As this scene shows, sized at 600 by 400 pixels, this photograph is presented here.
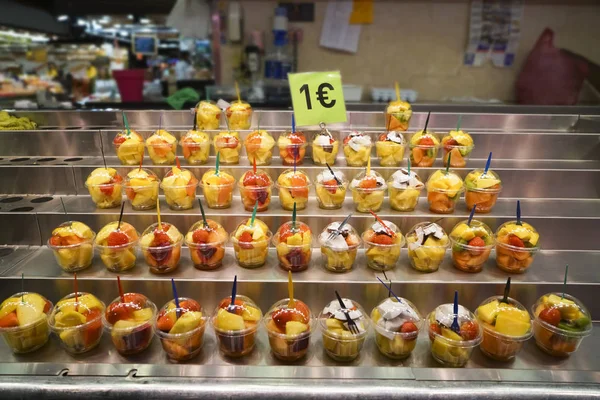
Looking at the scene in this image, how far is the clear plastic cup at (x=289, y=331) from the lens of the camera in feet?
5.03

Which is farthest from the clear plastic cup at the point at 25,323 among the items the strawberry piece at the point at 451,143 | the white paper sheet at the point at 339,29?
the white paper sheet at the point at 339,29

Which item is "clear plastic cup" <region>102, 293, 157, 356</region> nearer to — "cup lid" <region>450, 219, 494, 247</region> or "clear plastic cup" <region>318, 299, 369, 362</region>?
"clear plastic cup" <region>318, 299, 369, 362</region>

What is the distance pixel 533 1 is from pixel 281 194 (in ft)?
12.8

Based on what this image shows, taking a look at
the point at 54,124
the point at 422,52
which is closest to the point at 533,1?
the point at 422,52

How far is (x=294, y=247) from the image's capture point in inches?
73.0

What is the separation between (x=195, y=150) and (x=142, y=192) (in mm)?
426

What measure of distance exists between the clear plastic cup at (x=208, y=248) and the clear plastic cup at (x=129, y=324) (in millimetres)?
350

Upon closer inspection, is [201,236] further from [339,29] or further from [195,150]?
[339,29]

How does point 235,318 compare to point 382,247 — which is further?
point 382,247

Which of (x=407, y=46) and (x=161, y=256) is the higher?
(x=407, y=46)

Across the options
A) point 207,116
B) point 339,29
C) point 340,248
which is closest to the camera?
point 340,248

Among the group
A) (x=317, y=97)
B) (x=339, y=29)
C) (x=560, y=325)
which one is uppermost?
(x=339, y=29)

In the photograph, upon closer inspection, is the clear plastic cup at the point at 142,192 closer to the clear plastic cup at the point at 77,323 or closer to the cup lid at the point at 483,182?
the clear plastic cup at the point at 77,323

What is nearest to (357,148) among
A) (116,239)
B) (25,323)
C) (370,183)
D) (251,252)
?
(370,183)
